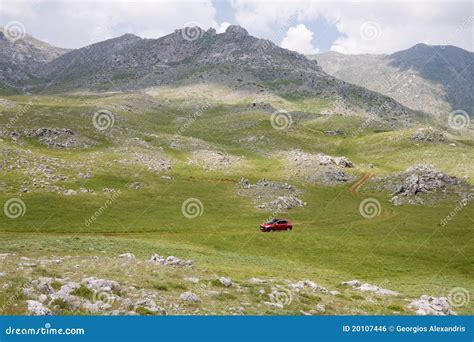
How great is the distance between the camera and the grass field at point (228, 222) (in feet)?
139

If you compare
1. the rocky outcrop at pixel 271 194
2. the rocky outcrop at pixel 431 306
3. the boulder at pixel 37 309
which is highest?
the rocky outcrop at pixel 271 194

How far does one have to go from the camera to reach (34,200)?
7762 cm

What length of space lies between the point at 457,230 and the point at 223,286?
5786 centimetres

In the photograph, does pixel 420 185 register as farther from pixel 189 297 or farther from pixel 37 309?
pixel 37 309

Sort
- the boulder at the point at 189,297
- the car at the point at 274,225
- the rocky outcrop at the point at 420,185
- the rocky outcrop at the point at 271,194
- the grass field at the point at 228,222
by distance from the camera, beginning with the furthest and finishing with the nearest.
→ the rocky outcrop at the point at 420,185 < the rocky outcrop at the point at 271,194 < the car at the point at 274,225 < the grass field at the point at 228,222 < the boulder at the point at 189,297

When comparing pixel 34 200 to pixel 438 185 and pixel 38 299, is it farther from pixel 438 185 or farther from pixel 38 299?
pixel 438 185

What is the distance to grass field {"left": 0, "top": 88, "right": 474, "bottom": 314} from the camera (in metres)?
42.4

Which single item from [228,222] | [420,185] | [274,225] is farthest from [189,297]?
[420,185]

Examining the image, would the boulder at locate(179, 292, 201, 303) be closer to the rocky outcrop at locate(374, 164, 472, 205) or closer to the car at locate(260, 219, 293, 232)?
the car at locate(260, 219, 293, 232)

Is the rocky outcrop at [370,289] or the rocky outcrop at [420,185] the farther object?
the rocky outcrop at [420,185]

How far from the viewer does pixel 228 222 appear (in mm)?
75375

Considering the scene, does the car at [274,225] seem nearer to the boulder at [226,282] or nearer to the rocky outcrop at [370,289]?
the rocky outcrop at [370,289]

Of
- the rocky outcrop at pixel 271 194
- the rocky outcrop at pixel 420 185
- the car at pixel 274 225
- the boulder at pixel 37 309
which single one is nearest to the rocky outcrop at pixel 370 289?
the boulder at pixel 37 309

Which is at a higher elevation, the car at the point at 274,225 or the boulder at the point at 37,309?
the car at the point at 274,225
